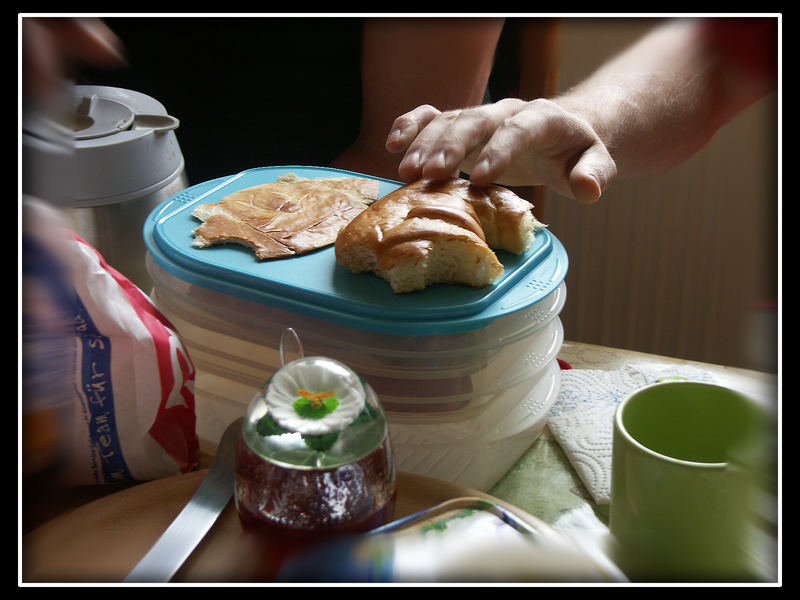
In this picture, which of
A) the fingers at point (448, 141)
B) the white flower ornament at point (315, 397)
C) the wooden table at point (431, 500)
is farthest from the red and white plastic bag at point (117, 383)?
the fingers at point (448, 141)

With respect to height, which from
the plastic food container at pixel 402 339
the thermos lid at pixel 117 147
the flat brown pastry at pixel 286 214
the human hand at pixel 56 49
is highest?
the human hand at pixel 56 49

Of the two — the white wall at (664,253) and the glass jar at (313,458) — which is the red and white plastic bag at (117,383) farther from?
the white wall at (664,253)

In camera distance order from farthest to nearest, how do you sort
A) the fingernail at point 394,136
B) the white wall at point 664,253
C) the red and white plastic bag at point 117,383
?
the white wall at point 664,253, the fingernail at point 394,136, the red and white plastic bag at point 117,383

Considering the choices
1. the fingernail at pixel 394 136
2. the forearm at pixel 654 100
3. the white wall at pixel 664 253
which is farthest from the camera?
the white wall at pixel 664 253

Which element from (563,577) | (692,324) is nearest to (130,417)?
(563,577)

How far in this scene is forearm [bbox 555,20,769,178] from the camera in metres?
0.93

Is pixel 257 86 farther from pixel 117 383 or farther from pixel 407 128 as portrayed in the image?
pixel 117 383

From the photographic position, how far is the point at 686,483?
1.12ft

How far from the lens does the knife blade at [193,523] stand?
1.18ft

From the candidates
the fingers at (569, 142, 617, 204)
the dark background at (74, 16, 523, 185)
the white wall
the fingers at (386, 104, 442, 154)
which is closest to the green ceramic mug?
the fingers at (569, 142, 617, 204)

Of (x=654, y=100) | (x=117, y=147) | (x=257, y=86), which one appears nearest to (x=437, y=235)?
(x=117, y=147)

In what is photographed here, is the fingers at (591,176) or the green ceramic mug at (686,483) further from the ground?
the fingers at (591,176)

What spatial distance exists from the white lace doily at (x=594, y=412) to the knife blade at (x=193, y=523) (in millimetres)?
246

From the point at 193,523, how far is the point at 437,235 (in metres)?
0.25
